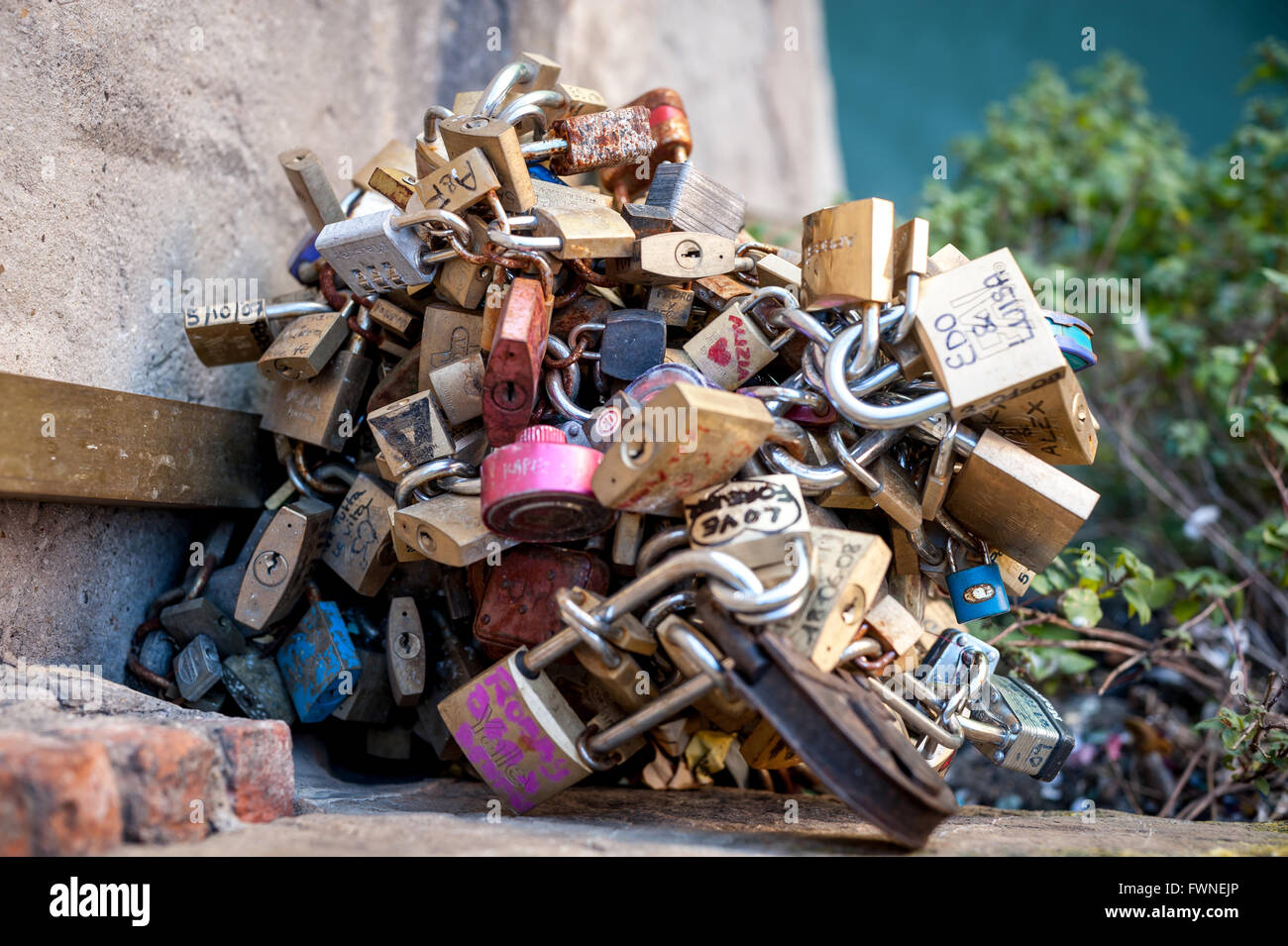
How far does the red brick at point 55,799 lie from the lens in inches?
38.9

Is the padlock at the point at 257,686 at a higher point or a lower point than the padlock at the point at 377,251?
lower

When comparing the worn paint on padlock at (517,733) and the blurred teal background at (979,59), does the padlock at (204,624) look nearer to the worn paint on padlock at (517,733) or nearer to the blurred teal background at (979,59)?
the worn paint on padlock at (517,733)

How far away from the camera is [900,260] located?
1.68m

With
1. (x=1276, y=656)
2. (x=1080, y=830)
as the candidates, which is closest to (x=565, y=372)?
(x=1080, y=830)

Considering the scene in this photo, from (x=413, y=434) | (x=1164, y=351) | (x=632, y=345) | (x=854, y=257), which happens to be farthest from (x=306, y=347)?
(x=1164, y=351)

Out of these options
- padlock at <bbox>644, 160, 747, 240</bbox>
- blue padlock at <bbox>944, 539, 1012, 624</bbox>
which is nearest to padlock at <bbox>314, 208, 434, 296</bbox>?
padlock at <bbox>644, 160, 747, 240</bbox>

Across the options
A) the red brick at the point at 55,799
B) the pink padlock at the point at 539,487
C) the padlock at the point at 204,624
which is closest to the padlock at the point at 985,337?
the pink padlock at the point at 539,487

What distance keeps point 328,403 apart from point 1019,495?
4.59 feet

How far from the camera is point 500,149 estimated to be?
1.77m

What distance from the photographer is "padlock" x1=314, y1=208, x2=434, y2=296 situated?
1.83m

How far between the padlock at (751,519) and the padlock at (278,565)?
0.88 metres

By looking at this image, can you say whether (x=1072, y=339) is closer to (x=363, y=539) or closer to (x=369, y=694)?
(x=363, y=539)
